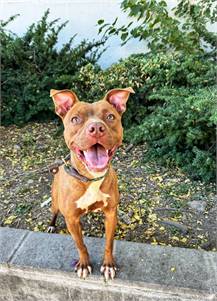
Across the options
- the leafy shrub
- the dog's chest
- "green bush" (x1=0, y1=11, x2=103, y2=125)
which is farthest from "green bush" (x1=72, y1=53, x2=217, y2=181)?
the dog's chest

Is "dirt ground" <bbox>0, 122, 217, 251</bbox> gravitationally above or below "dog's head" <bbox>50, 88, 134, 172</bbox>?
below

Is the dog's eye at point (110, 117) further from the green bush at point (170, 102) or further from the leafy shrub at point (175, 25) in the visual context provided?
the leafy shrub at point (175, 25)

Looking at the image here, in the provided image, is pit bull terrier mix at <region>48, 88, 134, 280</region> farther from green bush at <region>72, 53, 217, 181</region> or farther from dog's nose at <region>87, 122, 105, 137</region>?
green bush at <region>72, 53, 217, 181</region>

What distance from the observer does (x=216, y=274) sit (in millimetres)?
1882

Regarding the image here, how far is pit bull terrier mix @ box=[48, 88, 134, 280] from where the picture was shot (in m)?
1.51

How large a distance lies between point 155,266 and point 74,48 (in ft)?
8.61

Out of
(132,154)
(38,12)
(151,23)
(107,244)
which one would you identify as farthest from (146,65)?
(107,244)

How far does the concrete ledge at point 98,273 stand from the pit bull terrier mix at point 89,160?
9cm

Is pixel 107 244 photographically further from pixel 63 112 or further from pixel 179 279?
pixel 63 112

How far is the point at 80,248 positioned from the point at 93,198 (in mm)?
303

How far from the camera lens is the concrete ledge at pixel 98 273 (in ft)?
6.03

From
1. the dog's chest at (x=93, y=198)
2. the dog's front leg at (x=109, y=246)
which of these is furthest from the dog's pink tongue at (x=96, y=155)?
the dog's front leg at (x=109, y=246)

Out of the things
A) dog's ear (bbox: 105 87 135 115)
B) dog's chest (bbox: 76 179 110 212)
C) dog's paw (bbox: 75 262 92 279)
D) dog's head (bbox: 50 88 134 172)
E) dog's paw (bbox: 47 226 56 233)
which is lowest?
dog's paw (bbox: 47 226 56 233)

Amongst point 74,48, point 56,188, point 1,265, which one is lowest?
point 1,265
